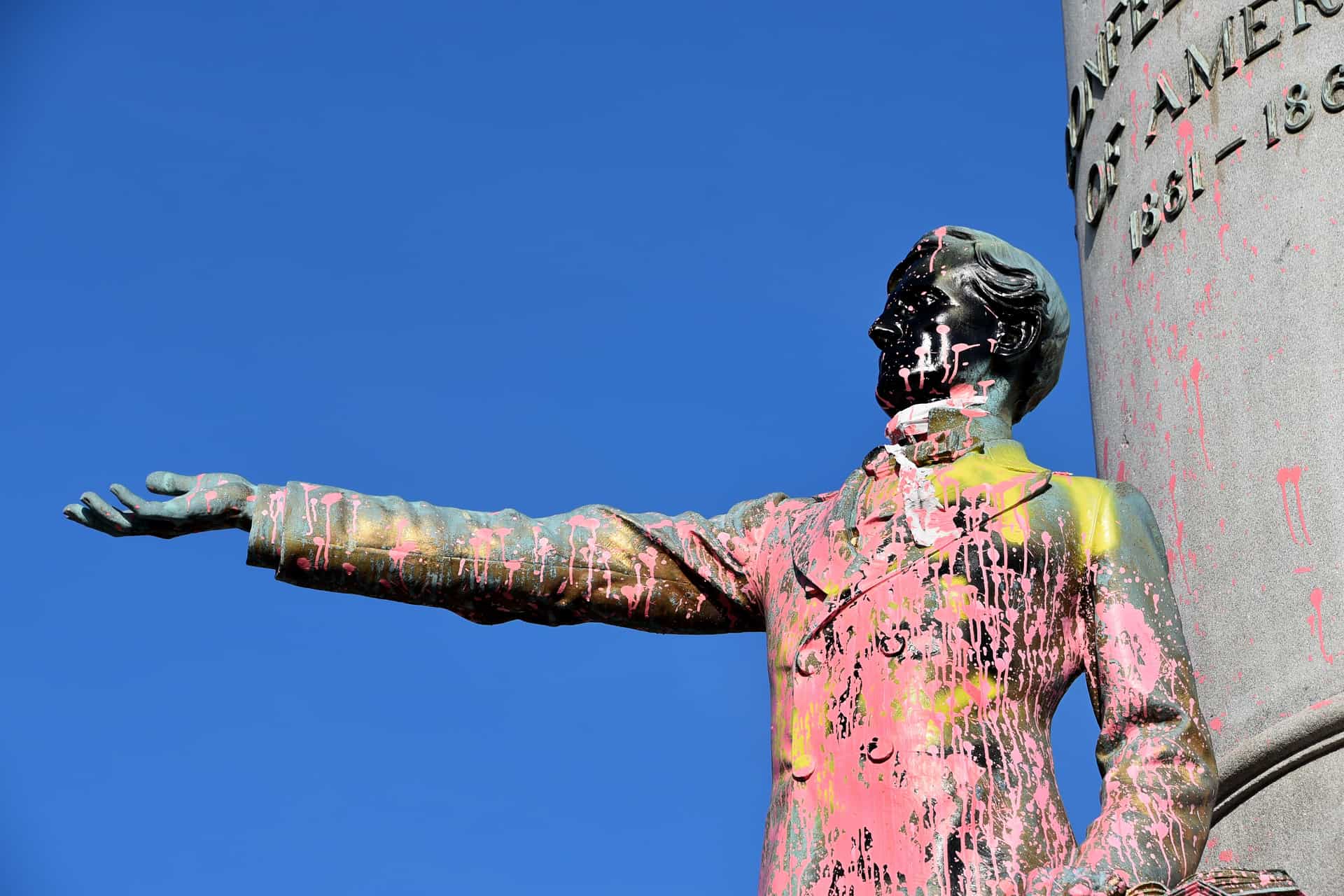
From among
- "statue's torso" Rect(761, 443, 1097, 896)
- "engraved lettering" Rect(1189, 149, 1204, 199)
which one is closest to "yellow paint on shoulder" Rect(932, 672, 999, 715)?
"statue's torso" Rect(761, 443, 1097, 896)

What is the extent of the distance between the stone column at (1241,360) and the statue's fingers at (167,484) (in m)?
3.07

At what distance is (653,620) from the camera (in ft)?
23.6

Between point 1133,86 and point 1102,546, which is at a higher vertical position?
point 1133,86

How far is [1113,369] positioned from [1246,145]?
0.87 m

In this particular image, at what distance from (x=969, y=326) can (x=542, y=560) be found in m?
1.33

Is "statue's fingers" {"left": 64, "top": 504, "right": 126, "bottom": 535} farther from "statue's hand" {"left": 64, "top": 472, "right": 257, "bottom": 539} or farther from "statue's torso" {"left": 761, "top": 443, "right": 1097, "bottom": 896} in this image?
"statue's torso" {"left": 761, "top": 443, "right": 1097, "bottom": 896}

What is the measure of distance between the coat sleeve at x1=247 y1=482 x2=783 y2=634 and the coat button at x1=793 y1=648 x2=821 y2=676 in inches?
21.6

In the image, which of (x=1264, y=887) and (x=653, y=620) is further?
(x=653, y=620)

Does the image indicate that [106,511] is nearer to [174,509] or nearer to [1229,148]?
[174,509]

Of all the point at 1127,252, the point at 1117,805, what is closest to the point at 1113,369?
the point at 1127,252

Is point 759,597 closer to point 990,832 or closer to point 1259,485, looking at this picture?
point 990,832

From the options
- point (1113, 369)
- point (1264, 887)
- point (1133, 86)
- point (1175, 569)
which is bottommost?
point (1264, 887)

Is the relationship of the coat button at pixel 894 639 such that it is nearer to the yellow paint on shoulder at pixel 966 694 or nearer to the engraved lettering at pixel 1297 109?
the yellow paint on shoulder at pixel 966 694

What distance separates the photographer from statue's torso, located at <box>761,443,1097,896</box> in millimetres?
6168
